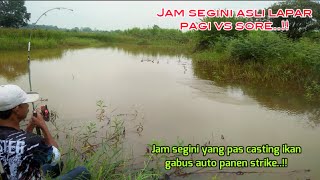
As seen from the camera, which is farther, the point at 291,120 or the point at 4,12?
the point at 4,12

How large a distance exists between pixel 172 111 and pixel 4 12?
111 feet

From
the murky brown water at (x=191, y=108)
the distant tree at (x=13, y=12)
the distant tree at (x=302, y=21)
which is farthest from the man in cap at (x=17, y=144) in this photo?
the distant tree at (x=13, y=12)

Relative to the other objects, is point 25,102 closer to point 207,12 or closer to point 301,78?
point 301,78

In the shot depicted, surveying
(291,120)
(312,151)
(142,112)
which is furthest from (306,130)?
(142,112)

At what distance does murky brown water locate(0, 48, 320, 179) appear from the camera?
4.59 metres

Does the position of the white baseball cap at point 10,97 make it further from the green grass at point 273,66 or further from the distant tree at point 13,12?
the distant tree at point 13,12

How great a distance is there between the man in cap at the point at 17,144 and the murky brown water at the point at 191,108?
75.9 inches

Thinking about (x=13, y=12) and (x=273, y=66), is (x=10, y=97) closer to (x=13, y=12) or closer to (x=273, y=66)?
(x=273, y=66)

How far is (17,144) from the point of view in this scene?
1938 millimetres

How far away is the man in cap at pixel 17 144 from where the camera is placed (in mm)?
Result: 1936

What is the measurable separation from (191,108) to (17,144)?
4.70m

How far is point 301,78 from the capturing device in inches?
338

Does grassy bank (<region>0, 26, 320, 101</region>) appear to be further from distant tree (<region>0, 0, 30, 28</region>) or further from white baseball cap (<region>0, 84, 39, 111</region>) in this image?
distant tree (<region>0, 0, 30, 28</region>)

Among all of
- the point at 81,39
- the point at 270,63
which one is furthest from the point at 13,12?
the point at 270,63
